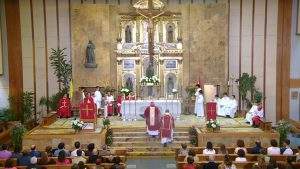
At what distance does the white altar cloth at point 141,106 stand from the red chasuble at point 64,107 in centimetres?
263

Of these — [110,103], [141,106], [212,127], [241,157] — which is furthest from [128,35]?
[241,157]

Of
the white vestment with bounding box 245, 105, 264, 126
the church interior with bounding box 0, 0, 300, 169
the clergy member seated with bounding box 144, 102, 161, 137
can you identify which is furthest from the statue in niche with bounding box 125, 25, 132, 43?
the white vestment with bounding box 245, 105, 264, 126

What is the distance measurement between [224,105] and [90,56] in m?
6.24

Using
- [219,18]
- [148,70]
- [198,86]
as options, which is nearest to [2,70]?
[148,70]

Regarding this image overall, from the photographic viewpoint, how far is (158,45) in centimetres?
1997

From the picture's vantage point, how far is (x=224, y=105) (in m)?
18.9

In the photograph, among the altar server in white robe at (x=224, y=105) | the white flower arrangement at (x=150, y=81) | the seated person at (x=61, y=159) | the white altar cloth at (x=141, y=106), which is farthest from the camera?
the altar server in white robe at (x=224, y=105)

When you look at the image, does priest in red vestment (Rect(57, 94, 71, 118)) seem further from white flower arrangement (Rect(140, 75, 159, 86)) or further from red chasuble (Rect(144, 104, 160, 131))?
red chasuble (Rect(144, 104, 160, 131))

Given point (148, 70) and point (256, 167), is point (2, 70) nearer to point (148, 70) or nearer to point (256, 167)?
point (148, 70)

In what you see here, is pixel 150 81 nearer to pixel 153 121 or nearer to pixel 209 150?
pixel 153 121

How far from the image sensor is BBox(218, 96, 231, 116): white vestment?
18.8 meters

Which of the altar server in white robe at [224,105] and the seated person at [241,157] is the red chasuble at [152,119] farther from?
the seated person at [241,157]

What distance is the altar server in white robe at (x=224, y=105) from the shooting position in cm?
1884

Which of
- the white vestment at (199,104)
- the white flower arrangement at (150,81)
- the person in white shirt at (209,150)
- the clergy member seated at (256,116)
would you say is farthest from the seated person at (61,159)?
the white vestment at (199,104)
